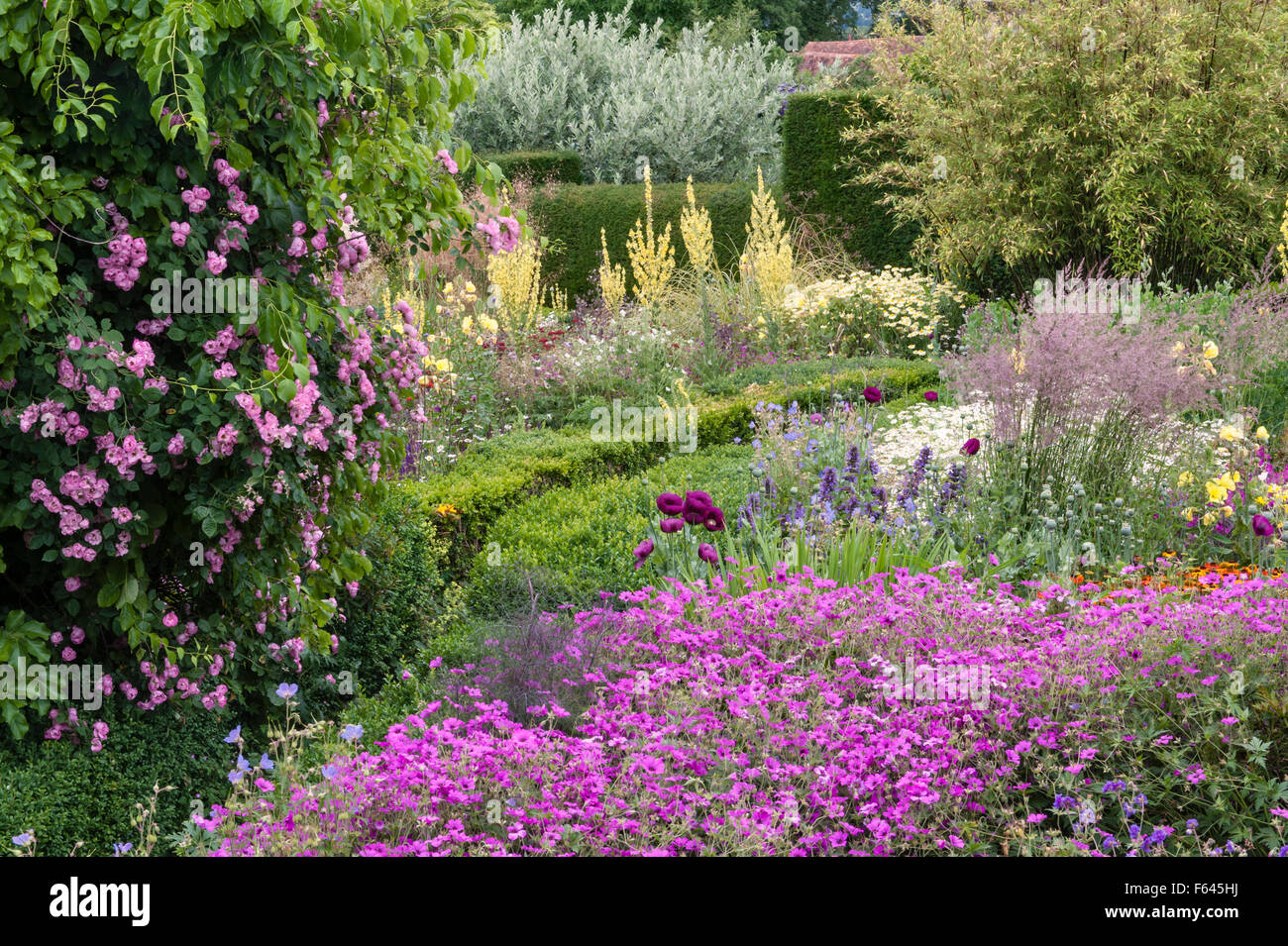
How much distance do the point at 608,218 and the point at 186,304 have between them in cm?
1307

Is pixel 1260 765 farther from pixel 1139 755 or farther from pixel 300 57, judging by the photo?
pixel 300 57

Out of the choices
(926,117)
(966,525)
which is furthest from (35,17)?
(926,117)

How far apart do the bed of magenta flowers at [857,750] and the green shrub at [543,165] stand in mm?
14378

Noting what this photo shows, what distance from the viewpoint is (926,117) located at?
463 inches

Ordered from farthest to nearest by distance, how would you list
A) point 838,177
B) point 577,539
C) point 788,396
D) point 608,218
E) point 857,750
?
point 608,218, point 838,177, point 788,396, point 577,539, point 857,750

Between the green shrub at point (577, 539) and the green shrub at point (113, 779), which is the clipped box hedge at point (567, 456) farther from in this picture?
the green shrub at point (113, 779)

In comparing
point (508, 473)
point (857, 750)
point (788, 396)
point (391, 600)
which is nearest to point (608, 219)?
point (788, 396)

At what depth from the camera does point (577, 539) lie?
5348 mm

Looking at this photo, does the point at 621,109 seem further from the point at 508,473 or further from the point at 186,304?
the point at 186,304

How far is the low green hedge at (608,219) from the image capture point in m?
15.0

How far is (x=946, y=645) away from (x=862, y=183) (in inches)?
430

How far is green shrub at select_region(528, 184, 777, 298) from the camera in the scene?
15.0 metres

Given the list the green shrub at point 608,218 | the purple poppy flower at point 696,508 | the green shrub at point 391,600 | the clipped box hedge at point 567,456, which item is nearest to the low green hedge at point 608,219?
the green shrub at point 608,218

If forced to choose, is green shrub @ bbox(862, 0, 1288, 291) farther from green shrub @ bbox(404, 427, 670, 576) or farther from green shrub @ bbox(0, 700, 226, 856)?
green shrub @ bbox(0, 700, 226, 856)
